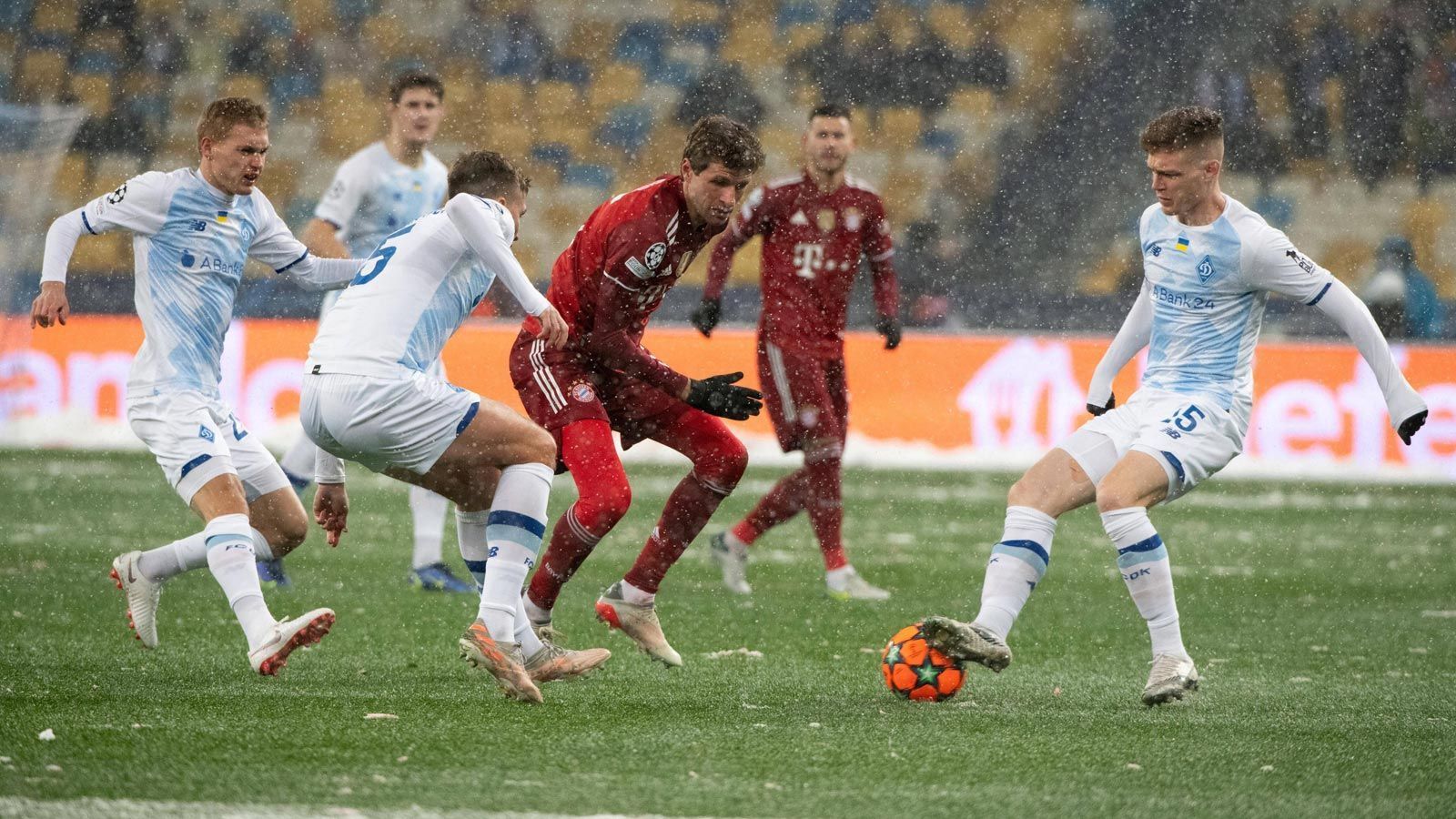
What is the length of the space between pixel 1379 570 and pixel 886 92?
33.9 ft

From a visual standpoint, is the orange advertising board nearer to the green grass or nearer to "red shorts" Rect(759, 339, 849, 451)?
the green grass

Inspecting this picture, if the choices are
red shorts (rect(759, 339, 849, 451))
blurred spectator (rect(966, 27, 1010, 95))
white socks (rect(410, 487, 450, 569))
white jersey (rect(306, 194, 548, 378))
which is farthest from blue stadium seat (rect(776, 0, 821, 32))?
white jersey (rect(306, 194, 548, 378))

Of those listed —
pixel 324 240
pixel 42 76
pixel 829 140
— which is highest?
pixel 42 76

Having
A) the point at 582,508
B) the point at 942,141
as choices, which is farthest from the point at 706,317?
the point at 942,141

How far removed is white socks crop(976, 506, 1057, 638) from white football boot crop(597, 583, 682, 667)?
3.48ft

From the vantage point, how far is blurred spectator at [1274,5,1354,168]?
1759 cm

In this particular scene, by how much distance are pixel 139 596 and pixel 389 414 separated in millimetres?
1276

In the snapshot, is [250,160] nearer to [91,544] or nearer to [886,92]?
[91,544]

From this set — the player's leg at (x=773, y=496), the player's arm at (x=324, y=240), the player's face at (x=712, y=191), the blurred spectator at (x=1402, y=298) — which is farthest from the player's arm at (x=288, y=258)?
the blurred spectator at (x=1402, y=298)

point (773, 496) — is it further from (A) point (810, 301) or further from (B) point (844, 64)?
(B) point (844, 64)

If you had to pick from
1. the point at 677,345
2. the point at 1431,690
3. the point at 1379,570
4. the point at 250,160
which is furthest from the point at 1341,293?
the point at 677,345

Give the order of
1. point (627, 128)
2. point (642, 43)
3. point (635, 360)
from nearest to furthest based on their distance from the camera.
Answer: point (635, 360)
point (627, 128)
point (642, 43)

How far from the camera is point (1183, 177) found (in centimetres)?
528

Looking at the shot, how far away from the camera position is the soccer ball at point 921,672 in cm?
514
